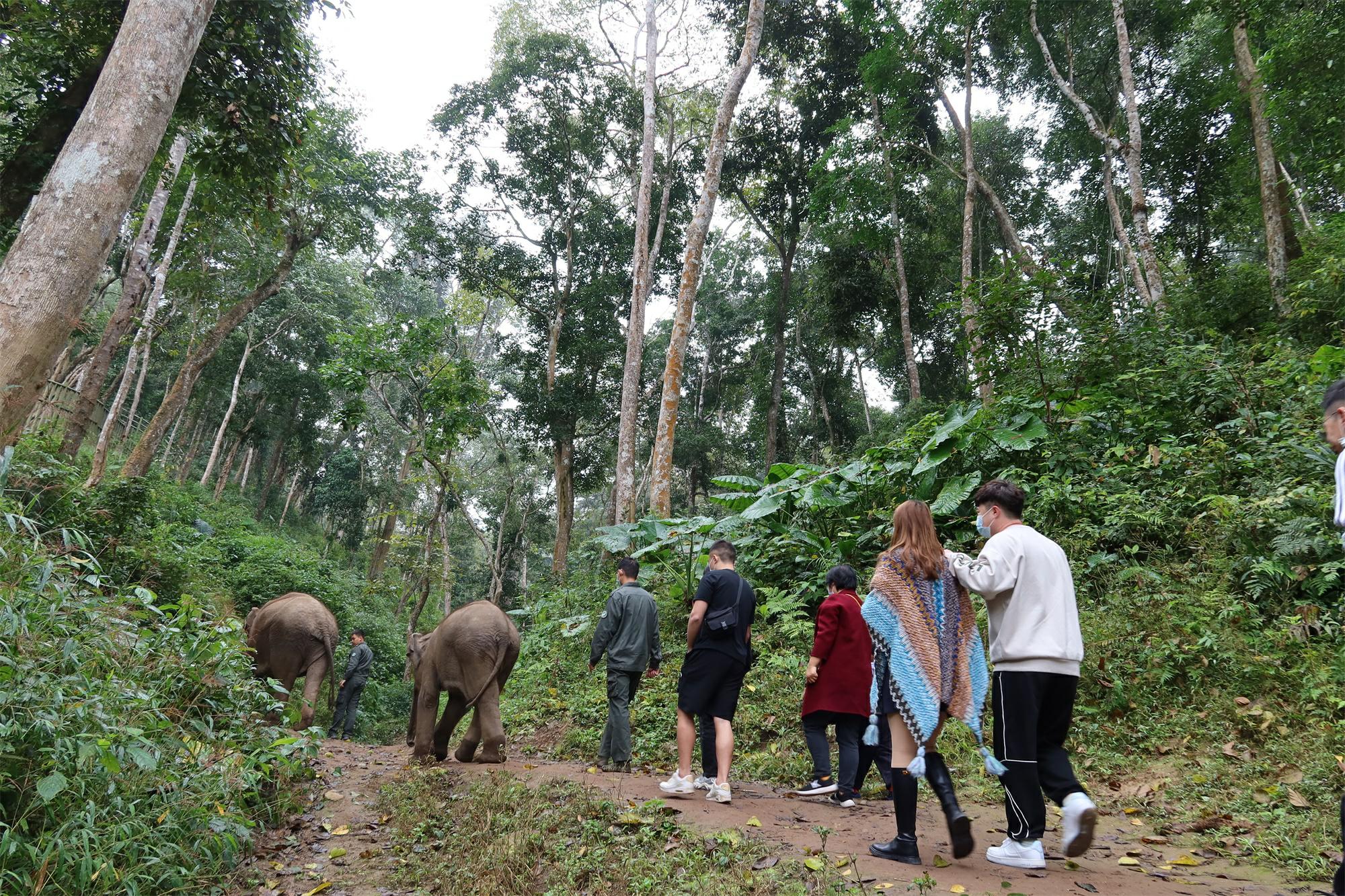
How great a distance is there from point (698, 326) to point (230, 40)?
81.2 feet

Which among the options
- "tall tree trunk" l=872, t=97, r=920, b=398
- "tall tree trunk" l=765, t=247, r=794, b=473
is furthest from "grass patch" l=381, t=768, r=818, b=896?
"tall tree trunk" l=765, t=247, r=794, b=473

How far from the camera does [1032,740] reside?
12.6ft

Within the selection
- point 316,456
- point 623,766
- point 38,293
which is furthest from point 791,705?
point 316,456

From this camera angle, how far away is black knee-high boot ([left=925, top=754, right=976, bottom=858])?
3.94 meters

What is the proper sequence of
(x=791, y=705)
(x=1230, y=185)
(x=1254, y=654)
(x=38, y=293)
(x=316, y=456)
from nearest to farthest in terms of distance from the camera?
(x=38, y=293) < (x=1254, y=654) < (x=791, y=705) < (x=1230, y=185) < (x=316, y=456)

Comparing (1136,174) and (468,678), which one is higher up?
(1136,174)

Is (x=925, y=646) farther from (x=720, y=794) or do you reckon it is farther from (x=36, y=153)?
(x=36, y=153)

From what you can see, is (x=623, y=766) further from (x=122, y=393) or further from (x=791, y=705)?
(x=122, y=393)

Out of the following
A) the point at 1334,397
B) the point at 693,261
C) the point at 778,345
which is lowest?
the point at 1334,397

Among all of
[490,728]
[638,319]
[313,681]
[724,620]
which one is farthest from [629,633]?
[638,319]

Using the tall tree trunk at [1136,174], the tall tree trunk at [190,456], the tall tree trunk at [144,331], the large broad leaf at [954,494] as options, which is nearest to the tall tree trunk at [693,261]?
the large broad leaf at [954,494]

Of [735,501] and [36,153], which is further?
[735,501]

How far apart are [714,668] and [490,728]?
8.94 ft

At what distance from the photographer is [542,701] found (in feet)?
35.9
